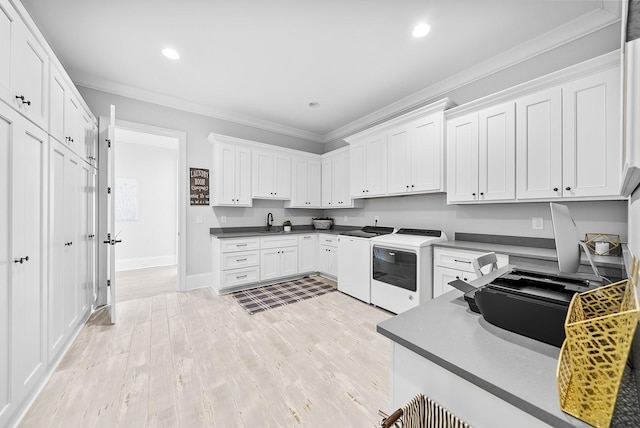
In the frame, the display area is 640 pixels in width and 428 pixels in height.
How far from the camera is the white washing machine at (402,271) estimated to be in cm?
270

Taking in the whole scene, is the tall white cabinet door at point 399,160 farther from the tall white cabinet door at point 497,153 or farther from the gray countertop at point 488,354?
the gray countertop at point 488,354

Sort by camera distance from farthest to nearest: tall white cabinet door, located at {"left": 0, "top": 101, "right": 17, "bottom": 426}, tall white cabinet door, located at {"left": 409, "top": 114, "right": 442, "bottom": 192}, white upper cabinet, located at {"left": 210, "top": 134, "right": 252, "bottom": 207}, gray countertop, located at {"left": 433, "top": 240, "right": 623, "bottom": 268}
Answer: white upper cabinet, located at {"left": 210, "top": 134, "right": 252, "bottom": 207}, tall white cabinet door, located at {"left": 409, "top": 114, "right": 442, "bottom": 192}, gray countertop, located at {"left": 433, "top": 240, "right": 623, "bottom": 268}, tall white cabinet door, located at {"left": 0, "top": 101, "right": 17, "bottom": 426}

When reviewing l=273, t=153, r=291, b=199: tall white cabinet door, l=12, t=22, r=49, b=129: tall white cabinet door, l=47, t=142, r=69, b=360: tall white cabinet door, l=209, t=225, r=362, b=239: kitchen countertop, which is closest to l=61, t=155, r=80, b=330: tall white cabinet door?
l=47, t=142, r=69, b=360: tall white cabinet door

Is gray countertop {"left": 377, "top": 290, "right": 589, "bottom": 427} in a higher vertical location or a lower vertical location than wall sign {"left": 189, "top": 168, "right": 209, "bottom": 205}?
lower

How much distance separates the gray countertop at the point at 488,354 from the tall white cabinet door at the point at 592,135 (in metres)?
2.02

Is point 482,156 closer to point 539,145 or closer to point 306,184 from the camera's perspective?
point 539,145

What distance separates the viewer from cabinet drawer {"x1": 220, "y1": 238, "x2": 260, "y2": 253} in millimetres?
3627

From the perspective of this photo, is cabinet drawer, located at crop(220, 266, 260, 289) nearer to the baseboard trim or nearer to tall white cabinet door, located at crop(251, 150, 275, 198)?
the baseboard trim

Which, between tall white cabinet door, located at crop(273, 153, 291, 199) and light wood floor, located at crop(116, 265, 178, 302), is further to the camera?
tall white cabinet door, located at crop(273, 153, 291, 199)

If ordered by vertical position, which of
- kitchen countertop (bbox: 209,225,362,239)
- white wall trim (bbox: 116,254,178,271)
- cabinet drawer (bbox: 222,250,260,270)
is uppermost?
kitchen countertop (bbox: 209,225,362,239)

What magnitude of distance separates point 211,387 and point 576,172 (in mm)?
3301

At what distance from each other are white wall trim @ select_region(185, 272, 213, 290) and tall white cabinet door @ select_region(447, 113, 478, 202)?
368 centimetres

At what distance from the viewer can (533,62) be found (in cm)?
252

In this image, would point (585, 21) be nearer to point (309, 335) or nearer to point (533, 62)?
point (533, 62)
